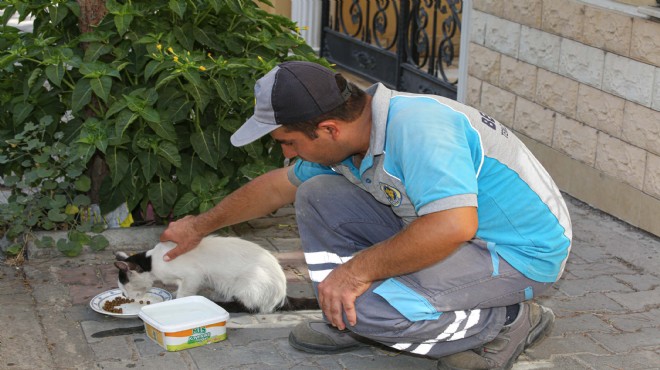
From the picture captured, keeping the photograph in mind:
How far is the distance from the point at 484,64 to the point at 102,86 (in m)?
3.14

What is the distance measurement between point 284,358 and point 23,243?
1.83 meters

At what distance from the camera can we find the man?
335 cm

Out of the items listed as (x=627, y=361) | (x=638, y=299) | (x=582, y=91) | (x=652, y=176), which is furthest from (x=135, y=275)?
(x=582, y=91)

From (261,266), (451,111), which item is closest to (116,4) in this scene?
(261,266)

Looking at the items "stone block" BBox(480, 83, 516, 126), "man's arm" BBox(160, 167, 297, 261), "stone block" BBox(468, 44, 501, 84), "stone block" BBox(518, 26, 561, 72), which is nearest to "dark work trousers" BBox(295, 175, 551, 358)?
"man's arm" BBox(160, 167, 297, 261)

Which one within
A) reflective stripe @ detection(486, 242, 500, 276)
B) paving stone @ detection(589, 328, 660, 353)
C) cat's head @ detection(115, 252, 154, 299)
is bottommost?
paving stone @ detection(589, 328, 660, 353)

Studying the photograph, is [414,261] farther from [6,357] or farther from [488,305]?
[6,357]

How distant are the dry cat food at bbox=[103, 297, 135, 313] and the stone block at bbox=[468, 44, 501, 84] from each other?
3461mm

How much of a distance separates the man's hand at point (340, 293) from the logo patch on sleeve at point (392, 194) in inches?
12.4

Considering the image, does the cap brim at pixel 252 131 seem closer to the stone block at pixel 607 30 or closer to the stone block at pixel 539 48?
the stone block at pixel 607 30

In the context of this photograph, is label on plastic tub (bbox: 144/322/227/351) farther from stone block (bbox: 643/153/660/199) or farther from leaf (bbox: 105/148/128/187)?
stone block (bbox: 643/153/660/199)

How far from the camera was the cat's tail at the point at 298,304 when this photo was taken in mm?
4590

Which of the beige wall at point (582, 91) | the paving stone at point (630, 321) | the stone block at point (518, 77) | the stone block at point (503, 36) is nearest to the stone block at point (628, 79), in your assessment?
the beige wall at point (582, 91)

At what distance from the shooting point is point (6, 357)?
407 cm
